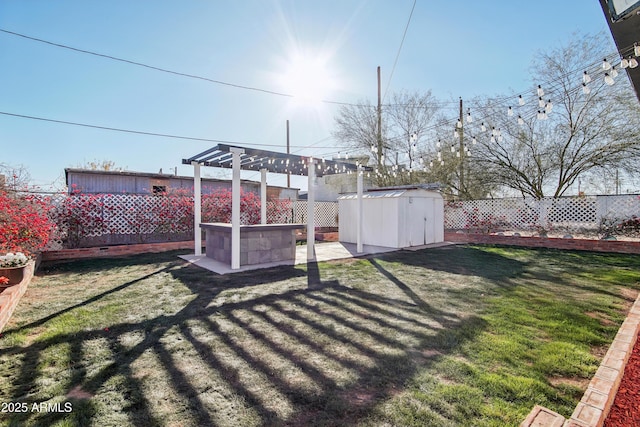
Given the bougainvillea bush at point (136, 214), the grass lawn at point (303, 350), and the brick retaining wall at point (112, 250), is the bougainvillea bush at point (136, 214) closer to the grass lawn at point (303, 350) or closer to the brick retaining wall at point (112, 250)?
the brick retaining wall at point (112, 250)

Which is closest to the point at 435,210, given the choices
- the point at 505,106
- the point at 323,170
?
the point at 323,170

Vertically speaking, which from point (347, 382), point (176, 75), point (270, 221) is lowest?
point (347, 382)

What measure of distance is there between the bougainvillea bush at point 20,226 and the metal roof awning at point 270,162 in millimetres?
3046

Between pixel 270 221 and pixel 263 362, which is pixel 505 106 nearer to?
pixel 270 221

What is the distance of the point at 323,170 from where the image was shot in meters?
8.70

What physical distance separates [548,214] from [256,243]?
388 inches

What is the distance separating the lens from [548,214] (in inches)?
386

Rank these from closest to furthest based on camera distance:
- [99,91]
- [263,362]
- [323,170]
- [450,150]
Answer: [263,362]
[323,170]
[99,91]
[450,150]

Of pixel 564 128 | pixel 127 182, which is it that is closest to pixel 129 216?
pixel 127 182

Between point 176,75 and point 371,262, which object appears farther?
point 176,75

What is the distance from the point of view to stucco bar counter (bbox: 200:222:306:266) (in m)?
5.92

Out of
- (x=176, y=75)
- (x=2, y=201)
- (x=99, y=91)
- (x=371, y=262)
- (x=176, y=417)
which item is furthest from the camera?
(x=176, y=75)

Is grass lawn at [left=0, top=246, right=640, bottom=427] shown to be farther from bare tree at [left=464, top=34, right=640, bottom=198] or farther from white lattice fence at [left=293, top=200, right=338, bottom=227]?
white lattice fence at [left=293, top=200, right=338, bottom=227]

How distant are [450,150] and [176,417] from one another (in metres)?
13.3
